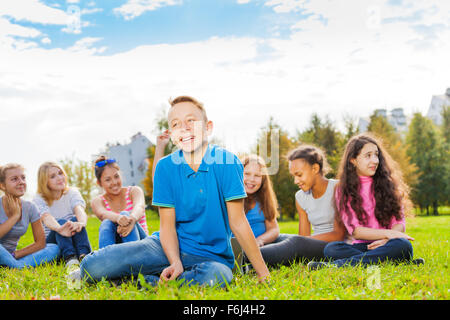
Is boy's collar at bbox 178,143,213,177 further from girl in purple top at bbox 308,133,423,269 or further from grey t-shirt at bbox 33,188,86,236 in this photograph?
Result: grey t-shirt at bbox 33,188,86,236

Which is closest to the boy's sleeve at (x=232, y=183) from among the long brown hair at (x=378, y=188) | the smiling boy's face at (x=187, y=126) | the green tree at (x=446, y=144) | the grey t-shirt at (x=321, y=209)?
the smiling boy's face at (x=187, y=126)

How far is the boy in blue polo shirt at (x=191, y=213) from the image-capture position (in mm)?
2863

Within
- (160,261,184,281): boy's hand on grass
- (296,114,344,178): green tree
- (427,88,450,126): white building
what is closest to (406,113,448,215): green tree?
(296,114,344,178): green tree

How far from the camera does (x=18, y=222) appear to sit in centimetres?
491

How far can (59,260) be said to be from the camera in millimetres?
4867

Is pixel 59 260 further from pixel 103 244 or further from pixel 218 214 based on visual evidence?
pixel 218 214

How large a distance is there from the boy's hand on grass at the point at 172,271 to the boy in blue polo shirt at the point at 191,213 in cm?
5

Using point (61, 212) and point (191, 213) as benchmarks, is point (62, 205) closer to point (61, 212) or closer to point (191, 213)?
point (61, 212)

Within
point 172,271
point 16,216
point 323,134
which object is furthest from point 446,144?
point 172,271

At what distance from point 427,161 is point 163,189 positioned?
2943 centimetres

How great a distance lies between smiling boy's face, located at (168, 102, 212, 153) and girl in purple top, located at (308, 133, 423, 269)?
165 centimetres

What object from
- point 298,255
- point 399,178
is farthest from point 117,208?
point 399,178

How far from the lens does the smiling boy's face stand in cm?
290
